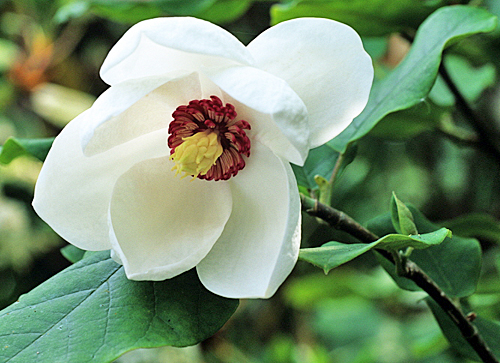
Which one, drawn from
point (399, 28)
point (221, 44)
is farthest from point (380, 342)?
point (221, 44)

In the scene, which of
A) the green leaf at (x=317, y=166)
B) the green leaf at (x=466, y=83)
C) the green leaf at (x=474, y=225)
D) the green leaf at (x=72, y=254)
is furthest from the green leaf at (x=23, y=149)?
the green leaf at (x=466, y=83)

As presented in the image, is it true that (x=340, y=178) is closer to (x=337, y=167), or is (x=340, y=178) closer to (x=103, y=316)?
(x=337, y=167)

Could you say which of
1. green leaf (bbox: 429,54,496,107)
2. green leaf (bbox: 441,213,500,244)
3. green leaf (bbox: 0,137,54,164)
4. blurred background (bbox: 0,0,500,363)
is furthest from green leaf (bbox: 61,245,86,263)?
green leaf (bbox: 429,54,496,107)

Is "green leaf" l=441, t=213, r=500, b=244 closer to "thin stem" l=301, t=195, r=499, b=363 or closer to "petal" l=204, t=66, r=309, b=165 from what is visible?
"thin stem" l=301, t=195, r=499, b=363

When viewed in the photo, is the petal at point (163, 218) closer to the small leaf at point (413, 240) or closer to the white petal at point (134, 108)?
the white petal at point (134, 108)

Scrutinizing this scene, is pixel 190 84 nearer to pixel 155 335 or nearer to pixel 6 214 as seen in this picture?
pixel 155 335
